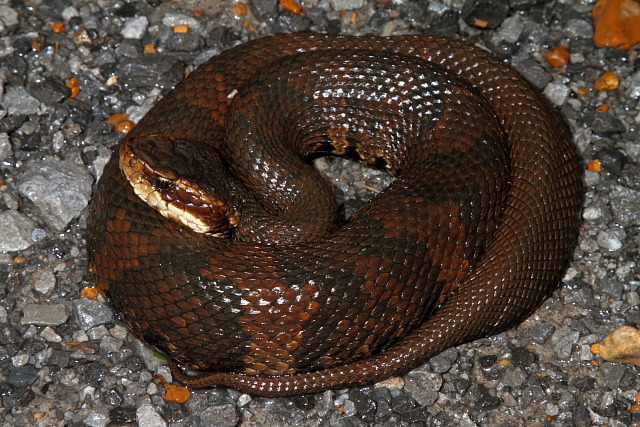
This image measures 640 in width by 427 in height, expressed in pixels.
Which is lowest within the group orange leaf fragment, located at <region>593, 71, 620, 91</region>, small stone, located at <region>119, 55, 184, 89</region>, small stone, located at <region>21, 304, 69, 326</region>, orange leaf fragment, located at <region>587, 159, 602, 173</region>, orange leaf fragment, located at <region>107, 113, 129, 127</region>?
small stone, located at <region>21, 304, 69, 326</region>

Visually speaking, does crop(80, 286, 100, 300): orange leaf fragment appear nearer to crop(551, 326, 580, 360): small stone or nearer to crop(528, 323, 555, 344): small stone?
crop(528, 323, 555, 344): small stone

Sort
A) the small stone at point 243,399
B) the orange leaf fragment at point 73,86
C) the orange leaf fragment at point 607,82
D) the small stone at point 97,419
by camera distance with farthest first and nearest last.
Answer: the orange leaf fragment at point 607,82 < the orange leaf fragment at point 73,86 < the small stone at point 243,399 < the small stone at point 97,419

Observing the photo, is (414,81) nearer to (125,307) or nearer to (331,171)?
(331,171)

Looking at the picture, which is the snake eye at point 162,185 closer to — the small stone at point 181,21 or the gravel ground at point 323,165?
the gravel ground at point 323,165

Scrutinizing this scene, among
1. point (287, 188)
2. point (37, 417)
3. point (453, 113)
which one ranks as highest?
point (453, 113)

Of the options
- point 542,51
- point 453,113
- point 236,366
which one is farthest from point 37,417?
point 542,51

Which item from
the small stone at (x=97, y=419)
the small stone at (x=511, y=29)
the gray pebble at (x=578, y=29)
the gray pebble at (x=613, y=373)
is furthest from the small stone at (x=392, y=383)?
the gray pebble at (x=578, y=29)

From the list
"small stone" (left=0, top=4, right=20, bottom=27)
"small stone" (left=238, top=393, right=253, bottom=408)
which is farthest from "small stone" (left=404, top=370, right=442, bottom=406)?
"small stone" (left=0, top=4, right=20, bottom=27)
